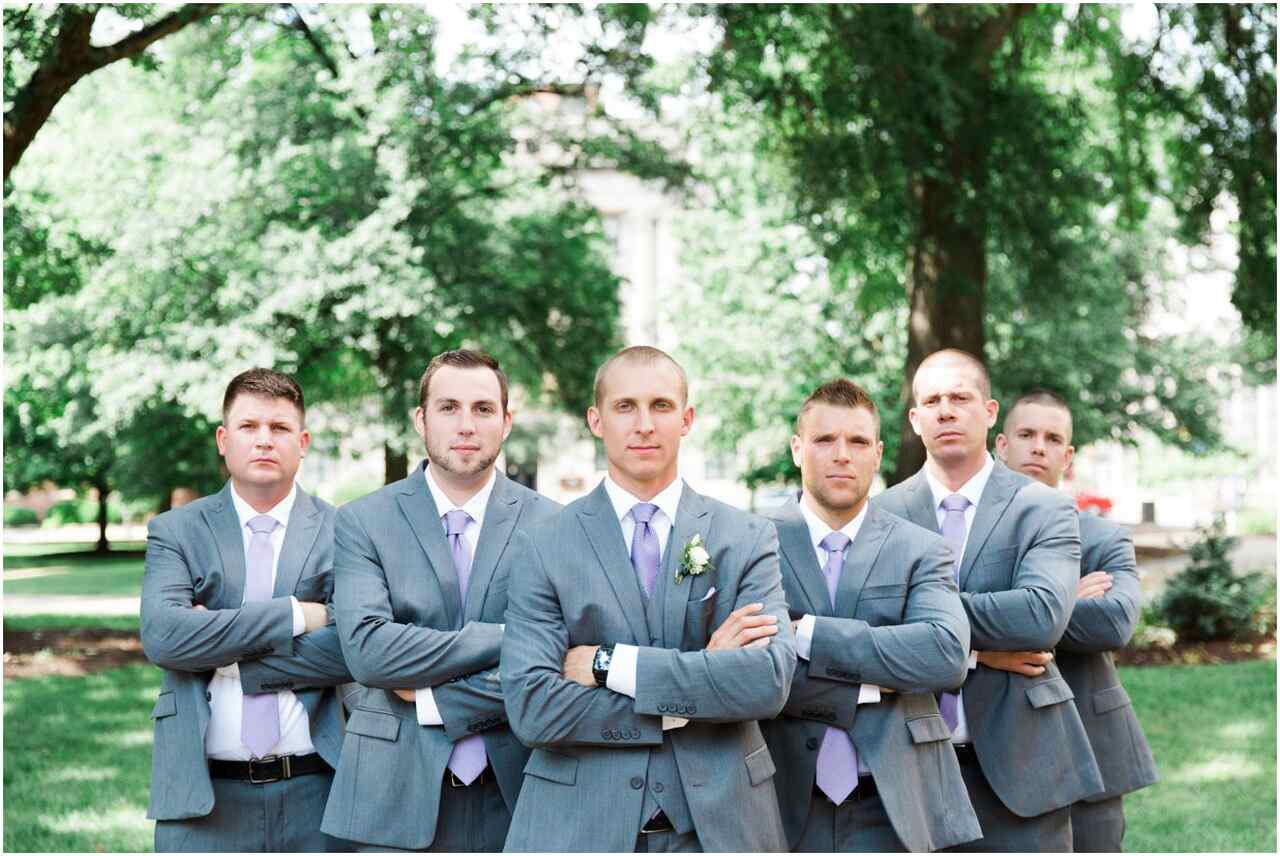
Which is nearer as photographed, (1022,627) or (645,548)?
(645,548)

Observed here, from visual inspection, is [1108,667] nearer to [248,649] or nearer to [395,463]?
[248,649]

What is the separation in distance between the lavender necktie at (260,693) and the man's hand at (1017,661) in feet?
9.37

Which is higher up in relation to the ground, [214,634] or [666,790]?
[214,634]

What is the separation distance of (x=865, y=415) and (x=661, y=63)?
14.2 m

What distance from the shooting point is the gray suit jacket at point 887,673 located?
450 centimetres

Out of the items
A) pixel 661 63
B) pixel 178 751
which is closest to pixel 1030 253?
pixel 661 63

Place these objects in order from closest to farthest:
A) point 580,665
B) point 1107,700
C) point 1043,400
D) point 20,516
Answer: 1. point 580,665
2. point 1107,700
3. point 1043,400
4. point 20,516

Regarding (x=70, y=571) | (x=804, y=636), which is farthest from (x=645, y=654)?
(x=70, y=571)

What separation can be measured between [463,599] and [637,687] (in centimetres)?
98

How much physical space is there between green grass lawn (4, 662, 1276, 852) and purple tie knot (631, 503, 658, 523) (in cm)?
616

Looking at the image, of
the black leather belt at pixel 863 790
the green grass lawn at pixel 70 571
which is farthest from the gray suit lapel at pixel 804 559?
the green grass lawn at pixel 70 571

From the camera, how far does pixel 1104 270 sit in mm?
28828

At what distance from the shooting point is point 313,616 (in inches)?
199

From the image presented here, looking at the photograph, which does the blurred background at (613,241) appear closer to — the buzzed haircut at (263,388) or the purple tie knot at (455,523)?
the purple tie knot at (455,523)
